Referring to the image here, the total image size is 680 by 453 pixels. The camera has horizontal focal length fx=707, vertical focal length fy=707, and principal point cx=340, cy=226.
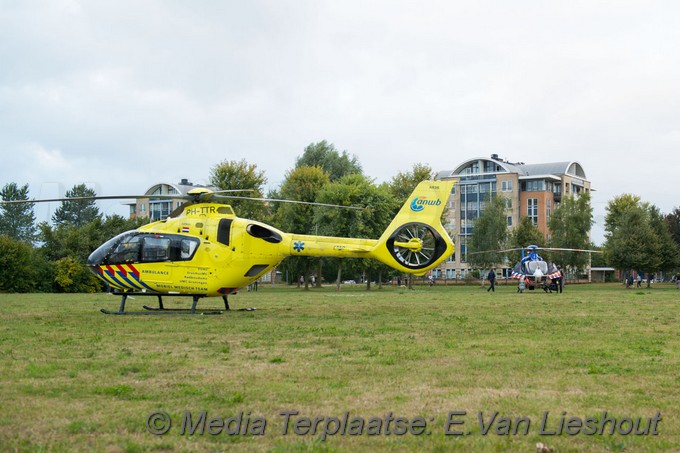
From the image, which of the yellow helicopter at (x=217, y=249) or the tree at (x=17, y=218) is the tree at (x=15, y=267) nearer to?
the yellow helicopter at (x=217, y=249)

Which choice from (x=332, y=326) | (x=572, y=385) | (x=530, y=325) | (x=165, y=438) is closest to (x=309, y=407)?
(x=165, y=438)

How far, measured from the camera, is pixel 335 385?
9.83 metres

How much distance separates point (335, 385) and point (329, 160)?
79314 mm

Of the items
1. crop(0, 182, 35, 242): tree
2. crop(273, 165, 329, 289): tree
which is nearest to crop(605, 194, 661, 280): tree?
crop(273, 165, 329, 289): tree

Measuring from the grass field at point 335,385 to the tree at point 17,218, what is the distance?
354 feet

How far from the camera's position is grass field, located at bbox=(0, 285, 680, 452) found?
7191 millimetres

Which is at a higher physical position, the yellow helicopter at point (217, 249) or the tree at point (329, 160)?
the tree at point (329, 160)

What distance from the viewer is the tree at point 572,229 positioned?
290 feet

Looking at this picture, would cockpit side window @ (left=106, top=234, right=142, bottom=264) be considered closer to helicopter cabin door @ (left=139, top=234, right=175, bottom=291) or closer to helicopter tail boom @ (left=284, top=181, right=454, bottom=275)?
helicopter cabin door @ (left=139, top=234, right=175, bottom=291)

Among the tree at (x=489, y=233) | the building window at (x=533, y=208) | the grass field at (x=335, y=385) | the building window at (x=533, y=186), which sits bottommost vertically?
the grass field at (x=335, y=385)

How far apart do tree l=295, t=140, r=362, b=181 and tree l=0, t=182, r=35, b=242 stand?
174 ft

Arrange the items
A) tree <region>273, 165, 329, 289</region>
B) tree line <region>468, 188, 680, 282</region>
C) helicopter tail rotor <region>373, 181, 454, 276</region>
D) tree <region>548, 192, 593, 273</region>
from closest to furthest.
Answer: helicopter tail rotor <region>373, 181, 454, 276</region>
tree <region>273, 165, 329, 289</region>
tree line <region>468, 188, 680, 282</region>
tree <region>548, 192, 593, 273</region>

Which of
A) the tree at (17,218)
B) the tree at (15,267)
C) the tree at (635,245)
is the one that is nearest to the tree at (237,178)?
the tree at (15,267)

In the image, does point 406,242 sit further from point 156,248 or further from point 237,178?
point 237,178
